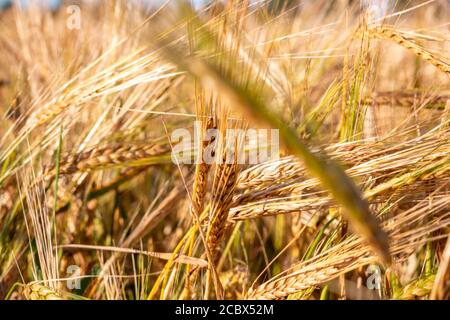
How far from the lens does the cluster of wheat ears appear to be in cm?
59

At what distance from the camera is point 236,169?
2.22ft

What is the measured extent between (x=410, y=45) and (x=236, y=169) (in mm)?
364

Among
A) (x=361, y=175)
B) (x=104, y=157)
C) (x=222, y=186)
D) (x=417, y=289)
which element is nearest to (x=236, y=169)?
(x=222, y=186)

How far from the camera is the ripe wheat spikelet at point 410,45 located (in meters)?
0.82

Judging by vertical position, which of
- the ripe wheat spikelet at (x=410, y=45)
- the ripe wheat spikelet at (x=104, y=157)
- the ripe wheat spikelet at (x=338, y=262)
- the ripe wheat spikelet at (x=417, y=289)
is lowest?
the ripe wheat spikelet at (x=417, y=289)

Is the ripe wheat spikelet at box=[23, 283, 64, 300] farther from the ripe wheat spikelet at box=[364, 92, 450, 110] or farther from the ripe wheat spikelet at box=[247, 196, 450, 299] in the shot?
the ripe wheat spikelet at box=[364, 92, 450, 110]

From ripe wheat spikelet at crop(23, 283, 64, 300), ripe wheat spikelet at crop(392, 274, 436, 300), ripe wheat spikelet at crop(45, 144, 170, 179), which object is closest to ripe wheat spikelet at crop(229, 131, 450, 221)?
ripe wheat spikelet at crop(392, 274, 436, 300)

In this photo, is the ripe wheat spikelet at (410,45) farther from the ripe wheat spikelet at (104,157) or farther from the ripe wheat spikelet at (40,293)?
the ripe wheat spikelet at (40,293)

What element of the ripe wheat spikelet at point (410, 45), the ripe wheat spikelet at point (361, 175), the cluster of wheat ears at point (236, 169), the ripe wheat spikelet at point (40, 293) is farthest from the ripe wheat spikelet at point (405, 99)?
the ripe wheat spikelet at point (40, 293)

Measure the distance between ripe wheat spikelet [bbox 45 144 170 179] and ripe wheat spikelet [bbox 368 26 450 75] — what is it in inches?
18.1

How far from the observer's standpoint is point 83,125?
1338 mm
